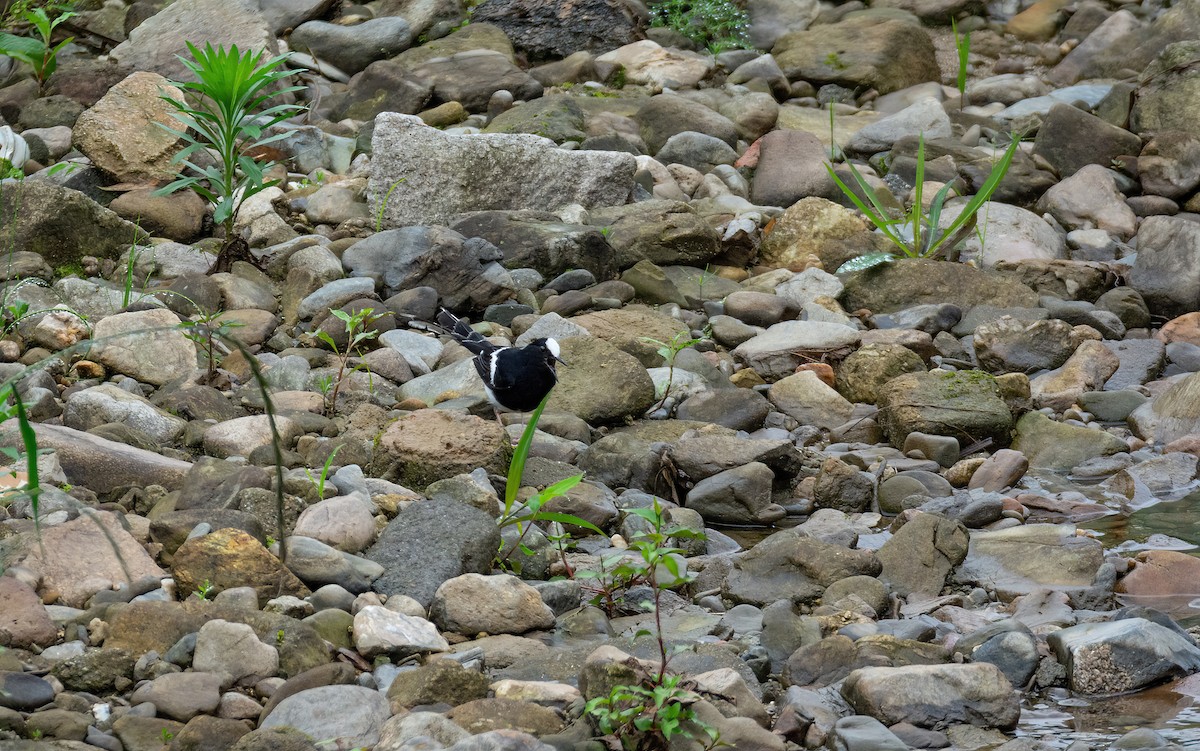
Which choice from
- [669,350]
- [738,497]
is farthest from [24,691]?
[669,350]

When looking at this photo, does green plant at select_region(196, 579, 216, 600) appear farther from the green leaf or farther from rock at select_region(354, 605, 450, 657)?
the green leaf

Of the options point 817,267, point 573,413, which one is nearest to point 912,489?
point 573,413

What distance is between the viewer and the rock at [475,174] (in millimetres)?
7840

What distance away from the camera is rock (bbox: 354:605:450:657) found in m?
3.55

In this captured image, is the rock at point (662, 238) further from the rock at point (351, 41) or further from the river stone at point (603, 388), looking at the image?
the rock at point (351, 41)

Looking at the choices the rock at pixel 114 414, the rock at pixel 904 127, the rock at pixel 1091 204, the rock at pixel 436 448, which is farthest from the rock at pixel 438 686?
the rock at pixel 904 127

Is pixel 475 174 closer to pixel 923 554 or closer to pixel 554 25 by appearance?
pixel 554 25

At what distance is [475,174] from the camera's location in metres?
7.97

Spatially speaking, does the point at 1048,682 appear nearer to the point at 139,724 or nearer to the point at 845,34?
the point at 139,724

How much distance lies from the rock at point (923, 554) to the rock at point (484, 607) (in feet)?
4.55

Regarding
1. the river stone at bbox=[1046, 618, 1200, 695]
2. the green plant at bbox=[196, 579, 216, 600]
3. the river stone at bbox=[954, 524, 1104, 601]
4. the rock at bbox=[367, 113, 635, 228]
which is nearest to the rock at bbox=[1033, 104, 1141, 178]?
the rock at bbox=[367, 113, 635, 228]

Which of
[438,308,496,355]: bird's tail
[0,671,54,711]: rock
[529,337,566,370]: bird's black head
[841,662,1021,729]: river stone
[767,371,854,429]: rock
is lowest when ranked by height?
[767,371,854,429]: rock

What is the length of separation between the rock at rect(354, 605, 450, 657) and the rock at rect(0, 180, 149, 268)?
3732 mm

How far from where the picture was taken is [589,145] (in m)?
8.93
